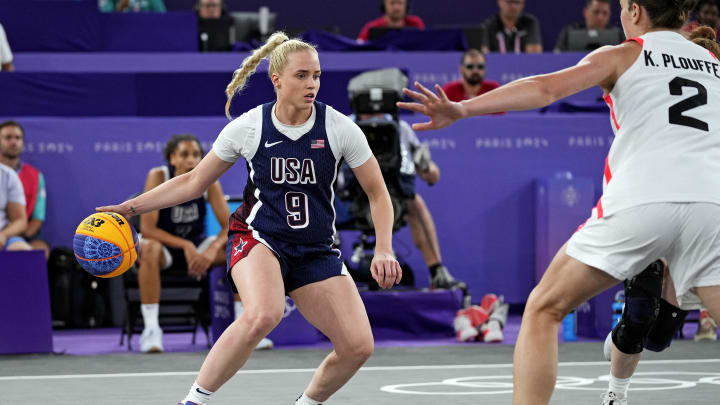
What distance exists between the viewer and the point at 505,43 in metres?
12.1

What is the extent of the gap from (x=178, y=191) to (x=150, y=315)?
134 inches

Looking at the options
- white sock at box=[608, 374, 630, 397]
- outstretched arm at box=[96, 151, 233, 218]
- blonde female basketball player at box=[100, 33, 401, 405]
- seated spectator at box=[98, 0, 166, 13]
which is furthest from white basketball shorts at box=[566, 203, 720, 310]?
seated spectator at box=[98, 0, 166, 13]

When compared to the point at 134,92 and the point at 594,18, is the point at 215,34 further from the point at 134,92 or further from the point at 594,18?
the point at 594,18

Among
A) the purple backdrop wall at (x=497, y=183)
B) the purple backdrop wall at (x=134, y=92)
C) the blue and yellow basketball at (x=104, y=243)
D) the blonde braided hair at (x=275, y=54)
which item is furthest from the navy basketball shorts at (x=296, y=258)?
the purple backdrop wall at (x=134, y=92)

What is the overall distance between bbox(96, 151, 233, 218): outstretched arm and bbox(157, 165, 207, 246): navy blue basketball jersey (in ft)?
11.6

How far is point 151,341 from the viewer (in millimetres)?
7902

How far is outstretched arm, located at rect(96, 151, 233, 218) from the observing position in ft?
15.5

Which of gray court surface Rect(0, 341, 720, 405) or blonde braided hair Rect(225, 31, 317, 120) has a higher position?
blonde braided hair Rect(225, 31, 317, 120)

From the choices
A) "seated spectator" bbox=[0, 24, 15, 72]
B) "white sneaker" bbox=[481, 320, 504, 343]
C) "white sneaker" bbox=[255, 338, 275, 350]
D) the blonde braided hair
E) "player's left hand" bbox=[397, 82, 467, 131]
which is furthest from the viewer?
"seated spectator" bbox=[0, 24, 15, 72]

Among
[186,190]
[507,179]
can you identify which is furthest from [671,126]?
[507,179]

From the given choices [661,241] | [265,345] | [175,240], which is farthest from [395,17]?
[661,241]

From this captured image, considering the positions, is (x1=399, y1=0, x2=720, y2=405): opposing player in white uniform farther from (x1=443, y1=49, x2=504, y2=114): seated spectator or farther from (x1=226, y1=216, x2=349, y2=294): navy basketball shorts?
(x1=443, y1=49, x2=504, y2=114): seated spectator

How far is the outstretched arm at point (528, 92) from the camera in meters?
3.63

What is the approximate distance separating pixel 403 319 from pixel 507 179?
6.66ft
